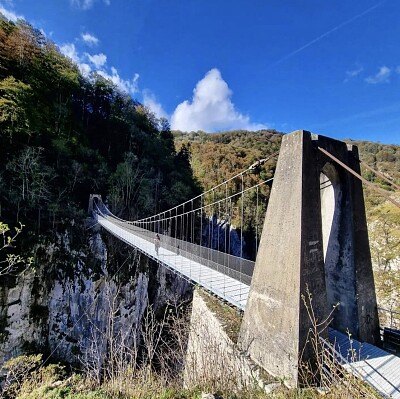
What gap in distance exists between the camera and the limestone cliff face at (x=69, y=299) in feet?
24.3

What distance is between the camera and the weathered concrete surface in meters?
2.60

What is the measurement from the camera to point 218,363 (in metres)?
2.86

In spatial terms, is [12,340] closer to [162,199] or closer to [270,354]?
[270,354]

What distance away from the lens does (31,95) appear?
13.5 meters

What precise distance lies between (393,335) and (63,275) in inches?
385

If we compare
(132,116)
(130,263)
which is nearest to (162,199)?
(130,263)

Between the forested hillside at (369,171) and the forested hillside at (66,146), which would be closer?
the forested hillside at (369,171)

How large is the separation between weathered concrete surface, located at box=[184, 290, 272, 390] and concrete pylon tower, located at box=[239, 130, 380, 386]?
183 mm

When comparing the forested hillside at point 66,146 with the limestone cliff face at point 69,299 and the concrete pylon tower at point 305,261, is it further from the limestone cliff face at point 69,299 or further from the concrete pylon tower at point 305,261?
the concrete pylon tower at point 305,261

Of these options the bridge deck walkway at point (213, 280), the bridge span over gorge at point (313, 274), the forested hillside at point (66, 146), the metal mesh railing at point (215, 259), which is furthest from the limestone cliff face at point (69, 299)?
the bridge span over gorge at point (313, 274)

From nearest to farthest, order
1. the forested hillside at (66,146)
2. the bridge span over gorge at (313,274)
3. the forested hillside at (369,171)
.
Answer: the bridge span over gorge at (313,274), the forested hillside at (369,171), the forested hillside at (66,146)

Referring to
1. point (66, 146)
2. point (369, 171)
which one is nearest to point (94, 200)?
point (66, 146)

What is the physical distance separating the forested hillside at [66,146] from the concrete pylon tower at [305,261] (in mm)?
8972

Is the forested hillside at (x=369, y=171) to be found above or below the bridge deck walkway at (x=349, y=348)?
above
